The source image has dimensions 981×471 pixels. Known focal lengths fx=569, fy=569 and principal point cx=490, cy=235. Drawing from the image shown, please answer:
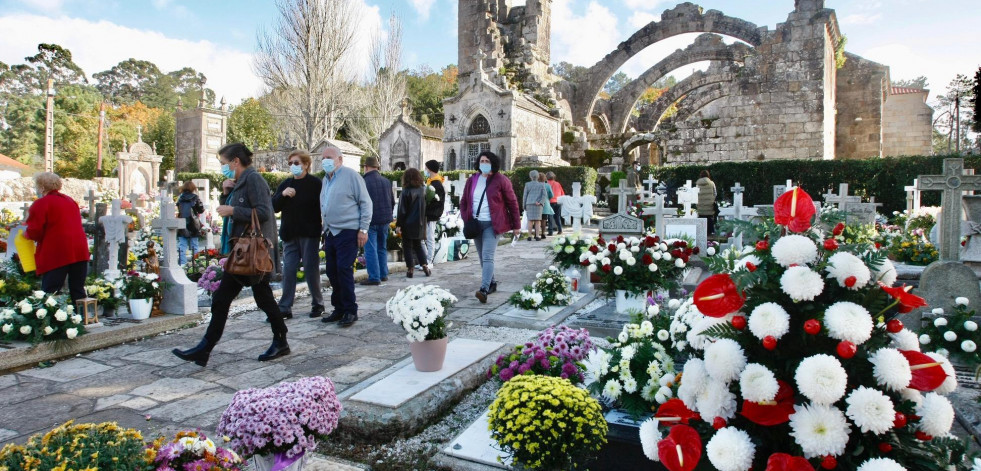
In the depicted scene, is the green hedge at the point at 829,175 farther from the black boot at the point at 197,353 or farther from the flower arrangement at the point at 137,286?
the black boot at the point at 197,353

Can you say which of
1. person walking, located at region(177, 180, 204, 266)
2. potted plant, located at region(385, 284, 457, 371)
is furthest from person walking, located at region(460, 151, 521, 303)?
person walking, located at region(177, 180, 204, 266)

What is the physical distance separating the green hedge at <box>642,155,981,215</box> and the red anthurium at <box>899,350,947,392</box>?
17.6m

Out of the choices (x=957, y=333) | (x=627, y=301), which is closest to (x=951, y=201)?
(x=957, y=333)

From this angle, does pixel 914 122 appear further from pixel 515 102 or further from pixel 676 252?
pixel 676 252

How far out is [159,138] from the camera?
42.5 metres

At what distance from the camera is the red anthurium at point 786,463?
1.77m

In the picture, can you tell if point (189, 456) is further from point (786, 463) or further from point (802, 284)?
point (802, 284)

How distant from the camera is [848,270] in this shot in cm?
189

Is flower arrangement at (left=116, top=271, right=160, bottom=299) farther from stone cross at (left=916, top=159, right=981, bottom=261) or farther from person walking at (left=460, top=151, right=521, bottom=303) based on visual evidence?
stone cross at (left=916, top=159, right=981, bottom=261)

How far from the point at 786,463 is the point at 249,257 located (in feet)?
12.3

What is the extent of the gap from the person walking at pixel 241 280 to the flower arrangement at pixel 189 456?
2.28 metres

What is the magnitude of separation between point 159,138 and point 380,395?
4659 centimetres

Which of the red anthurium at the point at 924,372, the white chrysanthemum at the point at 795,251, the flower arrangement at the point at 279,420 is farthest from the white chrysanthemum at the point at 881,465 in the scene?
the flower arrangement at the point at 279,420

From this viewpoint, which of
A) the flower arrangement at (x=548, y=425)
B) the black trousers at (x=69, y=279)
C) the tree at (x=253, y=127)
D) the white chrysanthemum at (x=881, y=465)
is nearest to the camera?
the white chrysanthemum at (x=881, y=465)
